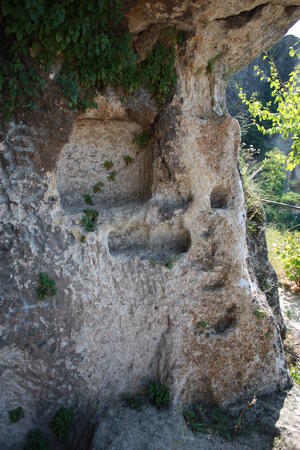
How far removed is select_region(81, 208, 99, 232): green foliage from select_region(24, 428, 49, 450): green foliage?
6.84 ft

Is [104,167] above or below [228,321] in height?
above

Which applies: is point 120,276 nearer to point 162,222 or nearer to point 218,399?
point 162,222

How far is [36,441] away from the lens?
12.4 feet

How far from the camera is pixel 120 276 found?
4297 millimetres

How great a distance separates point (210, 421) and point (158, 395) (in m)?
0.65

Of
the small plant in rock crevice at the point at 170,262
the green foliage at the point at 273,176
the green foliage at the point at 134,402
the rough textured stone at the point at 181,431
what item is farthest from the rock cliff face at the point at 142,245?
the green foliage at the point at 273,176

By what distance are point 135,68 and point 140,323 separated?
278 cm

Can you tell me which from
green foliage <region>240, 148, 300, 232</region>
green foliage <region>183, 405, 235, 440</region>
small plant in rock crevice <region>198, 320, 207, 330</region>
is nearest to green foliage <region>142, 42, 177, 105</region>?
small plant in rock crevice <region>198, 320, 207, 330</region>

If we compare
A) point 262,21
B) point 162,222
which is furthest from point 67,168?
point 262,21

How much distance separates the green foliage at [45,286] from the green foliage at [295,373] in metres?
3.76

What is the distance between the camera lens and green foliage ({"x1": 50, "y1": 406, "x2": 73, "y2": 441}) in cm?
390

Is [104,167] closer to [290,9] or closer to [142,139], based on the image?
[142,139]

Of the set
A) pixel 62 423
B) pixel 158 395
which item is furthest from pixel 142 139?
pixel 62 423

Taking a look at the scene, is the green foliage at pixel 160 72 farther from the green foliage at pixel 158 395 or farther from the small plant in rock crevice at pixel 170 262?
the green foliage at pixel 158 395
